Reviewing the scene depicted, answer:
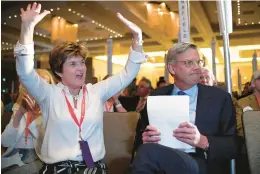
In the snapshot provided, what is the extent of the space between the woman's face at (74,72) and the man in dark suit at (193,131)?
→ 1.26 feet

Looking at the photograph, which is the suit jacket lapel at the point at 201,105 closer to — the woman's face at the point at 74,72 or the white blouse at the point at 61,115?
the white blouse at the point at 61,115

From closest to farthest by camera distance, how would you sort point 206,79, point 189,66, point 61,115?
point 61,115
point 189,66
point 206,79

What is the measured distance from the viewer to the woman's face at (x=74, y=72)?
166 centimetres

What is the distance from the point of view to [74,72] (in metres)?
1.66

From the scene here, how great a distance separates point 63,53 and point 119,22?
27.5 feet

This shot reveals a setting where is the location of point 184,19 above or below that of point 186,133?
above

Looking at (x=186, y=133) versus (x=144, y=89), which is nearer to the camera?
(x=186, y=133)

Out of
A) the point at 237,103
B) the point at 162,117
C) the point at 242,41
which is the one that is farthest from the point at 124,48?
the point at 162,117

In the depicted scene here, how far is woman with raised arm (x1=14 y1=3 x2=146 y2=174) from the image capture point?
149cm

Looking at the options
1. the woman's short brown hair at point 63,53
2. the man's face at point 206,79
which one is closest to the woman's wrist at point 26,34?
the woman's short brown hair at point 63,53

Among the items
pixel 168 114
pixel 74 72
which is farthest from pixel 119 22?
pixel 168 114

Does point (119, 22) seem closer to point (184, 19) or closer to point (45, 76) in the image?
point (184, 19)

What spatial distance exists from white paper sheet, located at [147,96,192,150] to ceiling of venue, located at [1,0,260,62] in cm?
464

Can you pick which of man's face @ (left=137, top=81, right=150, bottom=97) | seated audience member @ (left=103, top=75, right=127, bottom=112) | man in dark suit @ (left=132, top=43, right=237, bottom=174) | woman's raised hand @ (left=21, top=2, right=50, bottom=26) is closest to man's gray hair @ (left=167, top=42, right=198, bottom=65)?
man in dark suit @ (left=132, top=43, right=237, bottom=174)
